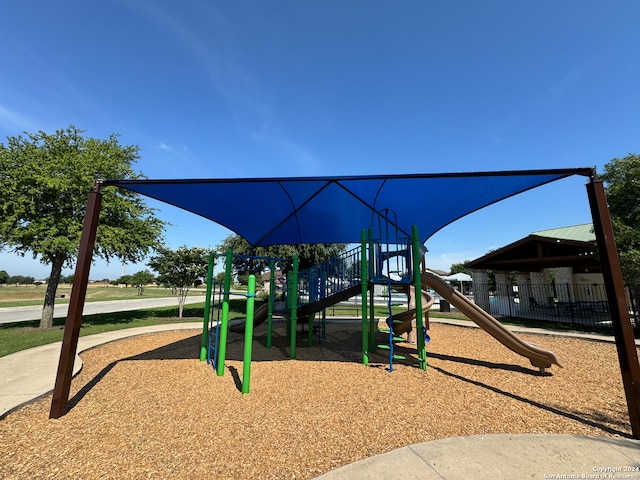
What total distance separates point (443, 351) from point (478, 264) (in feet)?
47.7

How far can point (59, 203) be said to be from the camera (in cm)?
1300

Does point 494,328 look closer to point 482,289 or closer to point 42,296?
point 482,289

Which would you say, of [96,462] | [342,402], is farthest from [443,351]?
[96,462]

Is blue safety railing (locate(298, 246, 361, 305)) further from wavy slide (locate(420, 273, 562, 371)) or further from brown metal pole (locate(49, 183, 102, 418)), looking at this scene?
brown metal pole (locate(49, 183, 102, 418))

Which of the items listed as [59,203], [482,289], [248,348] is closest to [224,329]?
[248,348]

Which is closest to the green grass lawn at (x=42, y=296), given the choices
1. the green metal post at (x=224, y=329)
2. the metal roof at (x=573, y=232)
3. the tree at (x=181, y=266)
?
the tree at (x=181, y=266)

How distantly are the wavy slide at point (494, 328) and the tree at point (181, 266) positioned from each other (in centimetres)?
1464

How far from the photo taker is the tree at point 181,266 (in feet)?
59.0

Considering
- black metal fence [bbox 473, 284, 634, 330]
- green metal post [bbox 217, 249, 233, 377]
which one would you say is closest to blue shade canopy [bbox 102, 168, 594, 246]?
green metal post [bbox 217, 249, 233, 377]

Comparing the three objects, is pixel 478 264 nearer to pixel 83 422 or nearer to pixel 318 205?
pixel 318 205

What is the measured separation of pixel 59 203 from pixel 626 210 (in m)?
26.2

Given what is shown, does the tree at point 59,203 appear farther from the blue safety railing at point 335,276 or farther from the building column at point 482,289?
the building column at point 482,289

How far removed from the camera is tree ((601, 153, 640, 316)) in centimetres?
1074

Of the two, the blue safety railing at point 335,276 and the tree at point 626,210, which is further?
the tree at point 626,210
